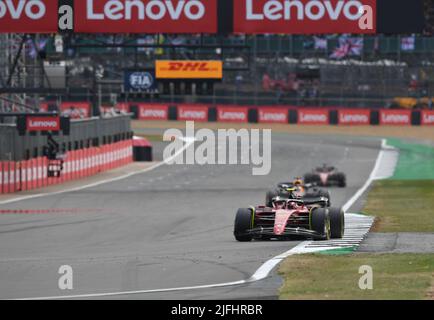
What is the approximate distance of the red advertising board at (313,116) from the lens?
8538 centimetres

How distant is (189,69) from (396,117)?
43.7 meters

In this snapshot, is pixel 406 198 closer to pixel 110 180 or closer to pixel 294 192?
pixel 294 192

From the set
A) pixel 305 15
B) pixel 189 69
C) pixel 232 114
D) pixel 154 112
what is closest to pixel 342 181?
pixel 189 69

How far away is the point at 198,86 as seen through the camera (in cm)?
4238

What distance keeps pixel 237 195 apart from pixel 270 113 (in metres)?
45.5

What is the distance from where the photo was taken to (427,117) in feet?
271

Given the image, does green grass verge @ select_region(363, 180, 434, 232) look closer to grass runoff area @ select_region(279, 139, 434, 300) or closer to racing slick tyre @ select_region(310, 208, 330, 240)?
grass runoff area @ select_region(279, 139, 434, 300)

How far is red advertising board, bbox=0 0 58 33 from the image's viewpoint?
33.1 m

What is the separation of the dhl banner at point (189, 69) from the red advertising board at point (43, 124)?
168 inches

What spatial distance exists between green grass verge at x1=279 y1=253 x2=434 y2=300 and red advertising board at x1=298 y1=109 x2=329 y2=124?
6517 centimetres

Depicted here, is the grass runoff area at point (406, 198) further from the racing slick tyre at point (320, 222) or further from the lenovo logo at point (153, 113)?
the lenovo logo at point (153, 113)

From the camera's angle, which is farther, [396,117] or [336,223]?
[396,117]
